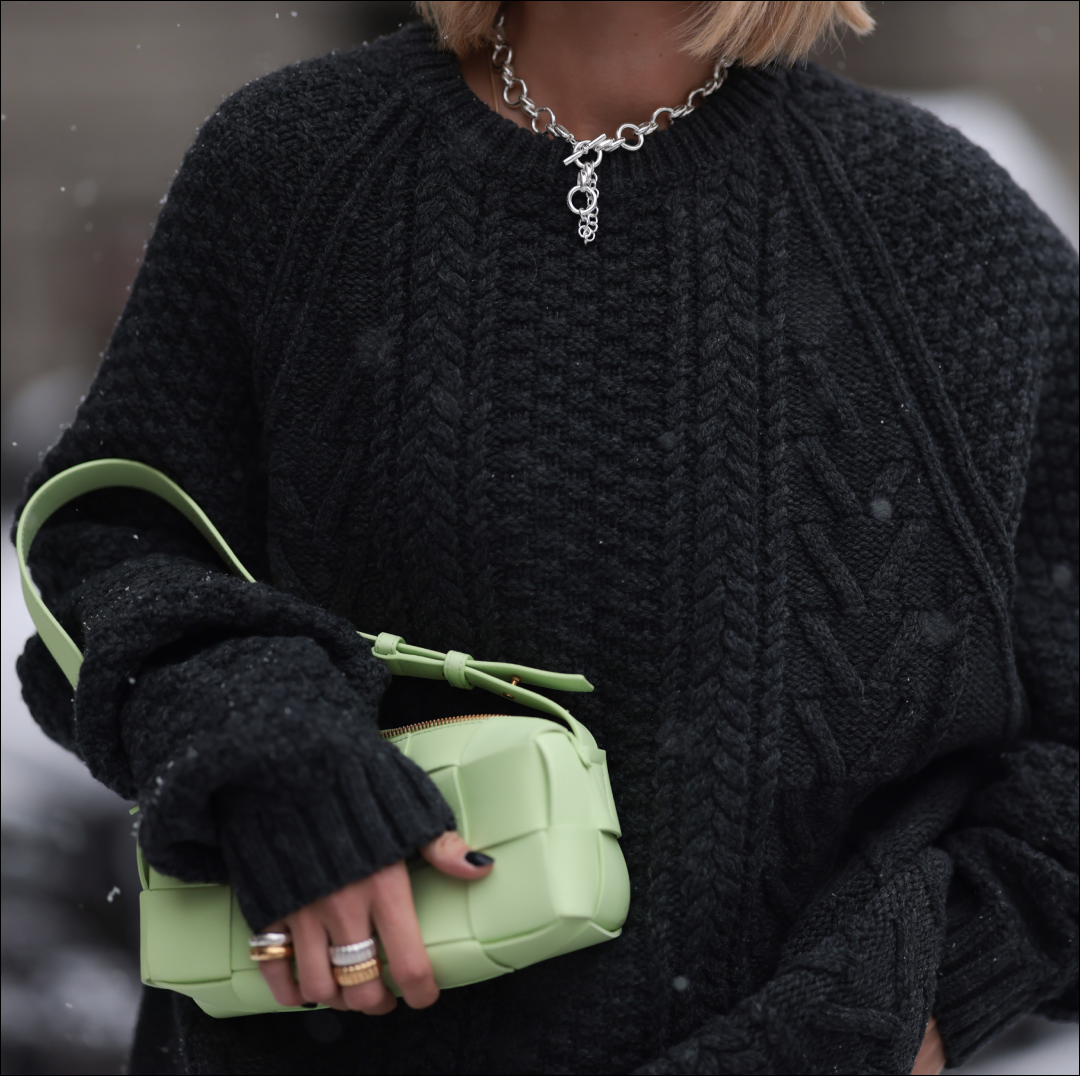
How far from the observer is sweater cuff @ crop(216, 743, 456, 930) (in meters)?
0.75

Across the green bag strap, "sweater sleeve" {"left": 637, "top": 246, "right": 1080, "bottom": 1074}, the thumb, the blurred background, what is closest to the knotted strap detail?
the green bag strap

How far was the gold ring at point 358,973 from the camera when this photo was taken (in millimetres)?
771

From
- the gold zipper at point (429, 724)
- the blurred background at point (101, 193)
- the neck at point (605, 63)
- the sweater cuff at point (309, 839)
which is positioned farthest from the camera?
the blurred background at point (101, 193)

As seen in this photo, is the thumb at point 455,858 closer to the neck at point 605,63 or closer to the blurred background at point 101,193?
the neck at point 605,63

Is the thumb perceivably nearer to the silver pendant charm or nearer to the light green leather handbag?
the light green leather handbag

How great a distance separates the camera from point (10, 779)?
72.9 inches

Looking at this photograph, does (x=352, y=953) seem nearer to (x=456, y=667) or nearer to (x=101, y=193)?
(x=456, y=667)

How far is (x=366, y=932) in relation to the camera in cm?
77

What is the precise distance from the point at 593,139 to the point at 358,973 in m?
0.74

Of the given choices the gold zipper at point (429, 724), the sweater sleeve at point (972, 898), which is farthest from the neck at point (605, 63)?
the gold zipper at point (429, 724)

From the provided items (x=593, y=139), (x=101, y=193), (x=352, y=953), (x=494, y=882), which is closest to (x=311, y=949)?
(x=352, y=953)

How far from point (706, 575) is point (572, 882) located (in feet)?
0.93

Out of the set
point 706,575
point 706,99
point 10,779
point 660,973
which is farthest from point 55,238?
point 660,973

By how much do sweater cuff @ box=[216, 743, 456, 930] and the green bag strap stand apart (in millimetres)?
163
